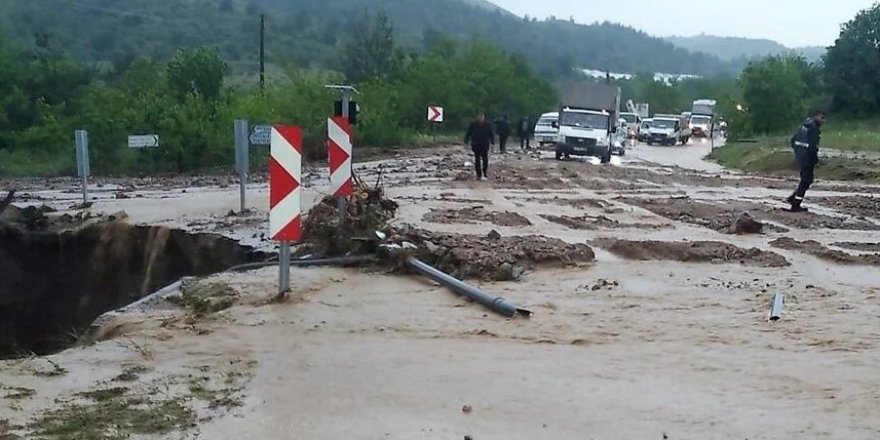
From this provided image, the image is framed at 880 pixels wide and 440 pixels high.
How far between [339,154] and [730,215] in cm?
747

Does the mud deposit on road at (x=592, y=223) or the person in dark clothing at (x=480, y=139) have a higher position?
the person in dark clothing at (x=480, y=139)

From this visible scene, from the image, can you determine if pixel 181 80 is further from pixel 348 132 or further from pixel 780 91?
pixel 348 132

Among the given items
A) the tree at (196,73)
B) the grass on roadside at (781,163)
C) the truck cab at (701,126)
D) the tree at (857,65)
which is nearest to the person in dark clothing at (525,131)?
the grass on roadside at (781,163)

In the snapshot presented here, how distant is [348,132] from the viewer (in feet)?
33.2

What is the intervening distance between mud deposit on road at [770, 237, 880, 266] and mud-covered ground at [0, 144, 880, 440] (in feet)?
0.12

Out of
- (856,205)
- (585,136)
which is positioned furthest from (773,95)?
(856,205)

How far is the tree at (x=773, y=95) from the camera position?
5303cm

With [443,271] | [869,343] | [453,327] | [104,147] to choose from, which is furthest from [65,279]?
[104,147]

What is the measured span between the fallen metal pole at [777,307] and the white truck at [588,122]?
88.1 feet

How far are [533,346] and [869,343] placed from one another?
2433 mm

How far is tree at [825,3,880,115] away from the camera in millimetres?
55281

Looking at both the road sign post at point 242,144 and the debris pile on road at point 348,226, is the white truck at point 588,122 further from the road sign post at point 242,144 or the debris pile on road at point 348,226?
the debris pile on road at point 348,226

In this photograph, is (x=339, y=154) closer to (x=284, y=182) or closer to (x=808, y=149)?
(x=284, y=182)

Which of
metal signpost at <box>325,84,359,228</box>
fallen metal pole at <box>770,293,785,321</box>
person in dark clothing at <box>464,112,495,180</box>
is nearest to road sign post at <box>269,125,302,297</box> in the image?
metal signpost at <box>325,84,359,228</box>
